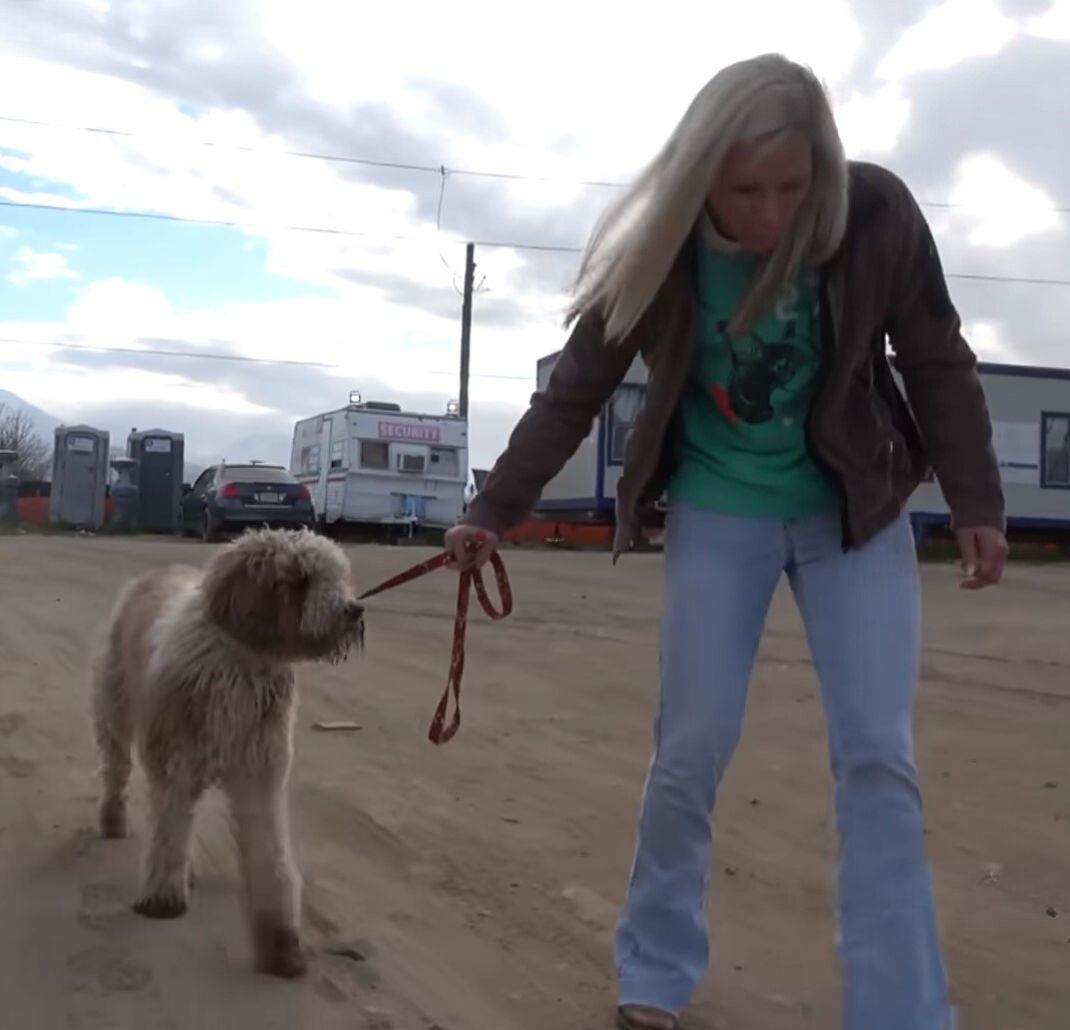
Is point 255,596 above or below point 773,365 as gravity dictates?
below

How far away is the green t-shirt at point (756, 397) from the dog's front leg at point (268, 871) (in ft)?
5.05

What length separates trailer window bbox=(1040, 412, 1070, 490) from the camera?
87.8ft

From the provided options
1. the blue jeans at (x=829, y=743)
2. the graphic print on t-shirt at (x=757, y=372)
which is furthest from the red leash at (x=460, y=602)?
the graphic print on t-shirt at (x=757, y=372)

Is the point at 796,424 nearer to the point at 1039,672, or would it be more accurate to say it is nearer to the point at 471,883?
the point at 471,883

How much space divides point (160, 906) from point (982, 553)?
2.53 metres

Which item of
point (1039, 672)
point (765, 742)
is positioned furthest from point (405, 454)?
point (765, 742)

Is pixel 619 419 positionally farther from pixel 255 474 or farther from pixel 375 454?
pixel 255 474

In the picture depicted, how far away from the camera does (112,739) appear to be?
5.23m

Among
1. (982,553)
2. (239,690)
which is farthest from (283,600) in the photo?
(982,553)

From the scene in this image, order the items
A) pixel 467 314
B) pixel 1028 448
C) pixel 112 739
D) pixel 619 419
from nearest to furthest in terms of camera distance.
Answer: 1. pixel 112 739
2. pixel 619 419
3. pixel 1028 448
4. pixel 467 314

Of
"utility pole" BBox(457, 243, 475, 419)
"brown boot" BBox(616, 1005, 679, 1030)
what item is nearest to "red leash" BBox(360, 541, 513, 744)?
"brown boot" BBox(616, 1005, 679, 1030)

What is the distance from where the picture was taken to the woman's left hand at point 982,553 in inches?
134

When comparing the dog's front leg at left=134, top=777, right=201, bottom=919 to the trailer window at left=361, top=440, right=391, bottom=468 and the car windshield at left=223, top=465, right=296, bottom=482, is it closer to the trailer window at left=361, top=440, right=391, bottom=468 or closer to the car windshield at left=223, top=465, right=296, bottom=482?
the car windshield at left=223, top=465, right=296, bottom=482

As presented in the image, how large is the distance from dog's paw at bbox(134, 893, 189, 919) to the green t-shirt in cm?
200
